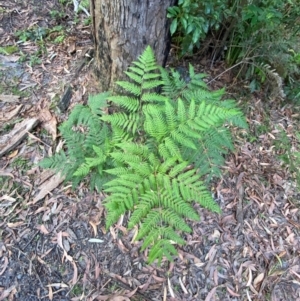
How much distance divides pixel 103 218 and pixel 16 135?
998mm

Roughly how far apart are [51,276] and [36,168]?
2.71 feet

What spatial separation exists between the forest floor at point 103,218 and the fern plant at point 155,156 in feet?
1.48

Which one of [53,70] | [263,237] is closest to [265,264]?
[263,237]

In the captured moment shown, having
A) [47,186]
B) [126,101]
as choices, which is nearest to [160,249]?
[126,101]

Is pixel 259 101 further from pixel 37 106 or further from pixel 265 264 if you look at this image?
pixel 37 106

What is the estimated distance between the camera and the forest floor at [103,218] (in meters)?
2.20

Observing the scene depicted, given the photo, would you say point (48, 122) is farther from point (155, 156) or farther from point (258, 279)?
point (258, 279)

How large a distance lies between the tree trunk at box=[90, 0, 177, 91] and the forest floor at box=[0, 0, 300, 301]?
40cm

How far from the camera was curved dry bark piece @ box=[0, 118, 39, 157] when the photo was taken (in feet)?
8.40

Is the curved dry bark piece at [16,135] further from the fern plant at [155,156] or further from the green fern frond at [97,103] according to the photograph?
the green fern frond at [97,103]

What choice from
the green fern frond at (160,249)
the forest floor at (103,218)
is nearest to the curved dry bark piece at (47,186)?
the forest floor at (103,218)

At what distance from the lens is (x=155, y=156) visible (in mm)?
1958

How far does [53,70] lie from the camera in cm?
301

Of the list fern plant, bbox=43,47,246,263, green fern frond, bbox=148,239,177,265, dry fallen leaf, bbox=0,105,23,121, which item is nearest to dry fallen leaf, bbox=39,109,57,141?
dry fallen leaf, bbox=0,105,23,121
